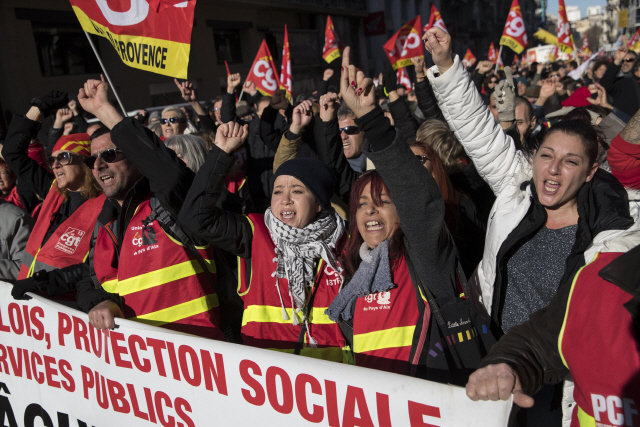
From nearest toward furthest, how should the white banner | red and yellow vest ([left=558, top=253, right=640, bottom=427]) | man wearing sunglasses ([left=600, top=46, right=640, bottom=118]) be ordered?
red and yellow vest ([left=558, top=253, right=640, bottom=427]), the white banner, man wearing sunglasses ([left=600, top=46, right=640, bottom=118])

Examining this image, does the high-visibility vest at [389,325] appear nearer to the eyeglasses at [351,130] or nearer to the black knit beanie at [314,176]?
the black knit beanie at [314,176]

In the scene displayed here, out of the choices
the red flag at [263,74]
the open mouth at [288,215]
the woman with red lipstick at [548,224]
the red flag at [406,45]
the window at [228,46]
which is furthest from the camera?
the window at [228,46]

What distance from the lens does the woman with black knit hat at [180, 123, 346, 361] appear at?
2.16 m

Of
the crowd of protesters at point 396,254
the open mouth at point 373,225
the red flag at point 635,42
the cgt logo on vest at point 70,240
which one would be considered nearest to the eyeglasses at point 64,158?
the crowd of protesters at point 396,254

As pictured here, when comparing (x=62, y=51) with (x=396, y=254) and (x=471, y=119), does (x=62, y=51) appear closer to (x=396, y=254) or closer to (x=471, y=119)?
(x=471, y=119)

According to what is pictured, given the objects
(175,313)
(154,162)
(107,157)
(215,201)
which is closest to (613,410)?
(215,201)

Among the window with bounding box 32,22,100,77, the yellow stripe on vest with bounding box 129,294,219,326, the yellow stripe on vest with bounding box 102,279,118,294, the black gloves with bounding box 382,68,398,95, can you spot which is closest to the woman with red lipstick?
the yellow stripe on vest with bounding box 129,294,219,326

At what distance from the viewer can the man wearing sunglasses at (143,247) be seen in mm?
2262

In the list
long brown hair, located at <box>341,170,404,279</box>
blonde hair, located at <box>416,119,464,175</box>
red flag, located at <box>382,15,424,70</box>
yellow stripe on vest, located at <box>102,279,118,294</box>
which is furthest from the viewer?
red flag, located at <box>382,15,424,70</box>

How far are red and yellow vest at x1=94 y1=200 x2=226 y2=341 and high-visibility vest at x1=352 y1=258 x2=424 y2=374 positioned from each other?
0.86 metres

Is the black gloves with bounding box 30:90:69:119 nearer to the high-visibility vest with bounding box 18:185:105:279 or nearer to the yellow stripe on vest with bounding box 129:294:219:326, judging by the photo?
the high-visibility vest with bounding box 18:185:105:279

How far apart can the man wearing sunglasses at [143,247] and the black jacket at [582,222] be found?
4.56ft

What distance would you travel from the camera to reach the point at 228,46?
827 inches

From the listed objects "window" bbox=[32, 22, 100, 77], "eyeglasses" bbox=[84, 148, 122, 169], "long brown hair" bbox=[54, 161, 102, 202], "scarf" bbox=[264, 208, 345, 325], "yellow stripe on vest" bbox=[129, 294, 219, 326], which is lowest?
"yellow stripe on vest" bbox=[129, 294, 219, 326]
